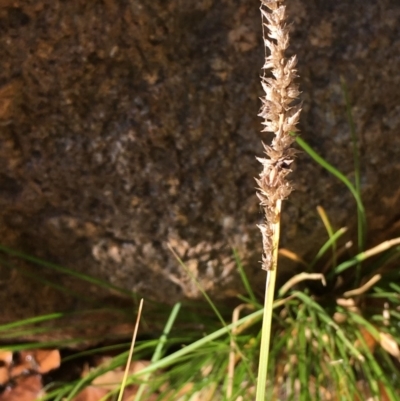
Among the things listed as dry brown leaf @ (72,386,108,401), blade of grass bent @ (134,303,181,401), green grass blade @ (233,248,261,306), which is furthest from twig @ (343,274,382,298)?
dry brown leaf @ (72,386,108,401)

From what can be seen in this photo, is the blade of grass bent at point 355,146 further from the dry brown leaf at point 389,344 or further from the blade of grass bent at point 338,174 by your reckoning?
the dry brown leaf at point 389,344

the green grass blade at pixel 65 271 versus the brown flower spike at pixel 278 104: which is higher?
the brown flower spike at pixel 278 104

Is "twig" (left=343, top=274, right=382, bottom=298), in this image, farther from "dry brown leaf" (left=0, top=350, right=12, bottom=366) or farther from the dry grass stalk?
"dry brown leaf" (left=0, top=350, right=12, bottom=366)

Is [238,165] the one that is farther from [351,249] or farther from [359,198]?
[351,249]

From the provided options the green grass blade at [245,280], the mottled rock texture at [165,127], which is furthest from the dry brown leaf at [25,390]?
the green grass blade at [245,280]

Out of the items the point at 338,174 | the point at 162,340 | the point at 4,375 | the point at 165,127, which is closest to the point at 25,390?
the point at 4,375
